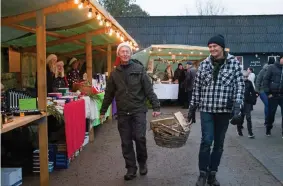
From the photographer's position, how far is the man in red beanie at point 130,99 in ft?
17.4

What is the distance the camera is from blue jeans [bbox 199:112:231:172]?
4902 mm

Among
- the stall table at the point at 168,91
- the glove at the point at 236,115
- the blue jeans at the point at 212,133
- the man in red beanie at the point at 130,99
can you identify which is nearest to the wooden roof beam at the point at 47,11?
the man in red beanie at the point at 130,99

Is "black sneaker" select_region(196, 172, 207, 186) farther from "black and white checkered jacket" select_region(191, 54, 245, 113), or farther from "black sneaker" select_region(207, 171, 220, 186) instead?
"black and white checkered jacket" select_region(191, 54, 245, 113)

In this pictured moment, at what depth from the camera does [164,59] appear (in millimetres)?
19109

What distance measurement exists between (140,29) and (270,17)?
9133mm

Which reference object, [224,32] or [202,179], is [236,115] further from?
[224,32]

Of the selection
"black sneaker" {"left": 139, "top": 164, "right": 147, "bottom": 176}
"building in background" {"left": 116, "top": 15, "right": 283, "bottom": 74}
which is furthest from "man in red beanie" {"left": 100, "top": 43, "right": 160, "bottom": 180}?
"building in background" {"left": 116, "top": 15, "right": 283, "bottom": 74}

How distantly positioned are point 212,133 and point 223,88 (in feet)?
1.88

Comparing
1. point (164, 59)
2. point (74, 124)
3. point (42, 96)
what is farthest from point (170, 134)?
point (164, 59)

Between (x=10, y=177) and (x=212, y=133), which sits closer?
(x=10, y=177)

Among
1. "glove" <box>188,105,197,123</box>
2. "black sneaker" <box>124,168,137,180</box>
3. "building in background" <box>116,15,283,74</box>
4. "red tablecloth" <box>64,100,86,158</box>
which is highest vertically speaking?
"building in background" <box>116,15,283,74</box>

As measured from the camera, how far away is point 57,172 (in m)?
5.86

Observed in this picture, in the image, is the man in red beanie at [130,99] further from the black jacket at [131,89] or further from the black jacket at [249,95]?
the black jacket at [249,95]

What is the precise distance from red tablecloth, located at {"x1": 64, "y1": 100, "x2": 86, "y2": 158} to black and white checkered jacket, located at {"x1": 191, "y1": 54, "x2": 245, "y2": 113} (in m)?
2.06
